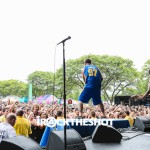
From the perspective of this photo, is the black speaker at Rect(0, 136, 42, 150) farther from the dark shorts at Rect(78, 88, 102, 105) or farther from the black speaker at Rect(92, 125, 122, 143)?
the dark shorts at Rect(78, 88, 102, 105)

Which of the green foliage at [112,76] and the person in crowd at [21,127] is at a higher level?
the green foliage at [112,76]

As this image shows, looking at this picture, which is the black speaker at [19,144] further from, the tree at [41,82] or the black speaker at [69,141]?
the tree at [41,82]

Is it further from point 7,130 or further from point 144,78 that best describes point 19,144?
point 144,78

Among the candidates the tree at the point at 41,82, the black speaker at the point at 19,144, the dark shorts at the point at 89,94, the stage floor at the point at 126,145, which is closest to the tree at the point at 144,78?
the tree at the point at 41,82

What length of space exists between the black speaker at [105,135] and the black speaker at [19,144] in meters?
1.01

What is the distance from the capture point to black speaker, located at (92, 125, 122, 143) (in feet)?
11.4

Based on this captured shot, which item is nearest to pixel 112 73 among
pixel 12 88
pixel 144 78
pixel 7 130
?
pixel 144 78

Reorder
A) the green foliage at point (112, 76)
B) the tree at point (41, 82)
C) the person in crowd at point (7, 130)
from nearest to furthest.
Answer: the person in crowd at point (7, 130), the green foliage at point (112, 76), the tree at point (41, 82)

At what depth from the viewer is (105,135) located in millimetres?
3498

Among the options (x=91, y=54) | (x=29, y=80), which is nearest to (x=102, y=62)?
(x=91, y=54)

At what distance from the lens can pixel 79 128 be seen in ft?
19.8

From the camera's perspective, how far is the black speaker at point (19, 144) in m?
2.55

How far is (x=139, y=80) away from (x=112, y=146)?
40.7 meters

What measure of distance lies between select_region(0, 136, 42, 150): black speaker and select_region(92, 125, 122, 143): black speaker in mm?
1014
